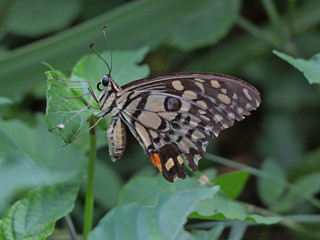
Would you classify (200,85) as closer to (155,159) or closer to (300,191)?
(155,159)

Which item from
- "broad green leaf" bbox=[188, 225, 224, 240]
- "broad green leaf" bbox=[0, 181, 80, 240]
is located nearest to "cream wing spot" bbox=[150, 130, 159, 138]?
"broad green leaf" bbox=[0, 181, 80, 240]

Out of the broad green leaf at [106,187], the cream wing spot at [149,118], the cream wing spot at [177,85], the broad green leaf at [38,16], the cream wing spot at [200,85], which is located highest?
the broad green leaf at [38,16]

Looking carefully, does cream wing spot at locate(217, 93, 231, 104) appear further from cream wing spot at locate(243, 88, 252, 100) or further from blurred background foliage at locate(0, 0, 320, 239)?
blurred background foliage at locate(0, 0, 320, 239)

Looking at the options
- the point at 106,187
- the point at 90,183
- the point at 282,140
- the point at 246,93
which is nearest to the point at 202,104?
the point at 246,93

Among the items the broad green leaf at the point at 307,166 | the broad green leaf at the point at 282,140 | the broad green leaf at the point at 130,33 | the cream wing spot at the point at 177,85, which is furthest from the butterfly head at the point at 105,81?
the broad green leaf at the point at 282,140

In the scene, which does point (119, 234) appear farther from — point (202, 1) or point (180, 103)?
point (202, 1)

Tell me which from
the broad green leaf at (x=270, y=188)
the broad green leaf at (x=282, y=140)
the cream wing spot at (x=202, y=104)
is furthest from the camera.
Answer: the broad green leaf at (x=282, y=140)

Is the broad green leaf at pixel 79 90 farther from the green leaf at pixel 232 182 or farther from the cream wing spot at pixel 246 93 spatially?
the green leaf at pixel 232 182
